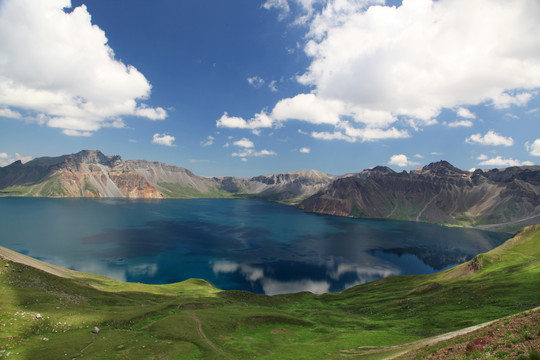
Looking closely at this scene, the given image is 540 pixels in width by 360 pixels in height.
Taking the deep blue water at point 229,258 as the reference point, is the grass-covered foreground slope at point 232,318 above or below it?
above

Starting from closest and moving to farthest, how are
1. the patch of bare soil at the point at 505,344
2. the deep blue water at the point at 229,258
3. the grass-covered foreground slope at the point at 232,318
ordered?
→ the patch of bare soil at the point at 505,344 < the grass-covered foreground slope at the point at 232,318 < the deep blue water at the point at 229,258

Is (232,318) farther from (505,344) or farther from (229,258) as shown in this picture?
(229,258)

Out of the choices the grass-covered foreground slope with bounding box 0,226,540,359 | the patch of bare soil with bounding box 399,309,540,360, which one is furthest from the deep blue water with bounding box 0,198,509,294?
the patch of bare soil with bounding box 399,309,540,360

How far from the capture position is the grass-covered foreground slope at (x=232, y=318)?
3841cm

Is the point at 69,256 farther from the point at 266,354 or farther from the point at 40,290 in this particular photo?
the point at 266,354

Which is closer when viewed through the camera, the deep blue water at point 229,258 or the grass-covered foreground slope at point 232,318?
the grass-covered foreground slope at point 232,318

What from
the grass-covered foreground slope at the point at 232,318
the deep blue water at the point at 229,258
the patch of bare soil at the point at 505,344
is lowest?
the deep blue water at the point at 229,258

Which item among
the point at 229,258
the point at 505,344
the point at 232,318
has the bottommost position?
the point at 229,258

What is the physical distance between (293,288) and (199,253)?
70.8m

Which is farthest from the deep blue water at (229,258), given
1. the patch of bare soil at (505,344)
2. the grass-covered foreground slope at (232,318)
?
the patch of bare soil at (505,344)

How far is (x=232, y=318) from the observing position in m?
58.8

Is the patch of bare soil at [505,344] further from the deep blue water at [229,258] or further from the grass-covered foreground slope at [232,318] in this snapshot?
the deep blue water at [229,258]

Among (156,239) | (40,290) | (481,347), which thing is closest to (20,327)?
(40,290)

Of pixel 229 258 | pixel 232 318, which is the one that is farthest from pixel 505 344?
pixel 229 258
